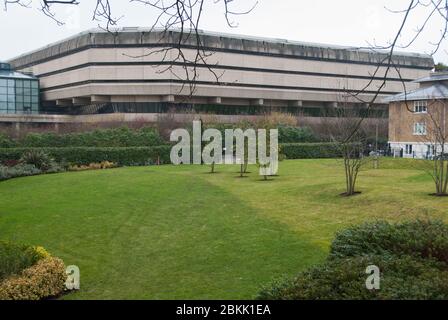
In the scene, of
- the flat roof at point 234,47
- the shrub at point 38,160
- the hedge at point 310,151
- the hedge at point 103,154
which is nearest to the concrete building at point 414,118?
the hedge at point 310,151

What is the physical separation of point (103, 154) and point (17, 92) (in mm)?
29055

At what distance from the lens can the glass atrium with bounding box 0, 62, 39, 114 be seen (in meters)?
57.9

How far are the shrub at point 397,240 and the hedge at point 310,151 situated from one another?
3551 centimetres

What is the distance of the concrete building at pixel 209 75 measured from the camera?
5678 cm

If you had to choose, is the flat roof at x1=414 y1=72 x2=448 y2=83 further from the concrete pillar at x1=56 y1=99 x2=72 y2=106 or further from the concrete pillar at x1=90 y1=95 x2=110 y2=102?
the concrete pillar at x1=56 y1=99 x2=72 y2=106

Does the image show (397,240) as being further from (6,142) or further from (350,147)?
(6,142)

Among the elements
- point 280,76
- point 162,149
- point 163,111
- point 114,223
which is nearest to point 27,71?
point 163,111

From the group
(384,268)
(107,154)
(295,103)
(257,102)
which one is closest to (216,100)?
(257,102)

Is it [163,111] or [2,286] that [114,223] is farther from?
[163,111]

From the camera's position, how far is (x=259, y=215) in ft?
57.1

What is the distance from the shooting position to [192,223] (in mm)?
16625

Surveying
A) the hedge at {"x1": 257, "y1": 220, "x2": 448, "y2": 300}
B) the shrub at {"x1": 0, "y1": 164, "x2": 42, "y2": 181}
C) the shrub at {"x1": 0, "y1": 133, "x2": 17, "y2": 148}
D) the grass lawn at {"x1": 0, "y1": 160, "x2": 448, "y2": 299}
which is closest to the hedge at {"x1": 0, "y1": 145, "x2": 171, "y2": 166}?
the shrub at {"x1": 0, "y1": 133, "x2": 17, "y2": 148}

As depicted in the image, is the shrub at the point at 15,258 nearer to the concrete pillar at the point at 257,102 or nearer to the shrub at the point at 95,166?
the shrub at the point at 95,166

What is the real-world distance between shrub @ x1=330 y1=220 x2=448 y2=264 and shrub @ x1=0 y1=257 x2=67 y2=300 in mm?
5845
